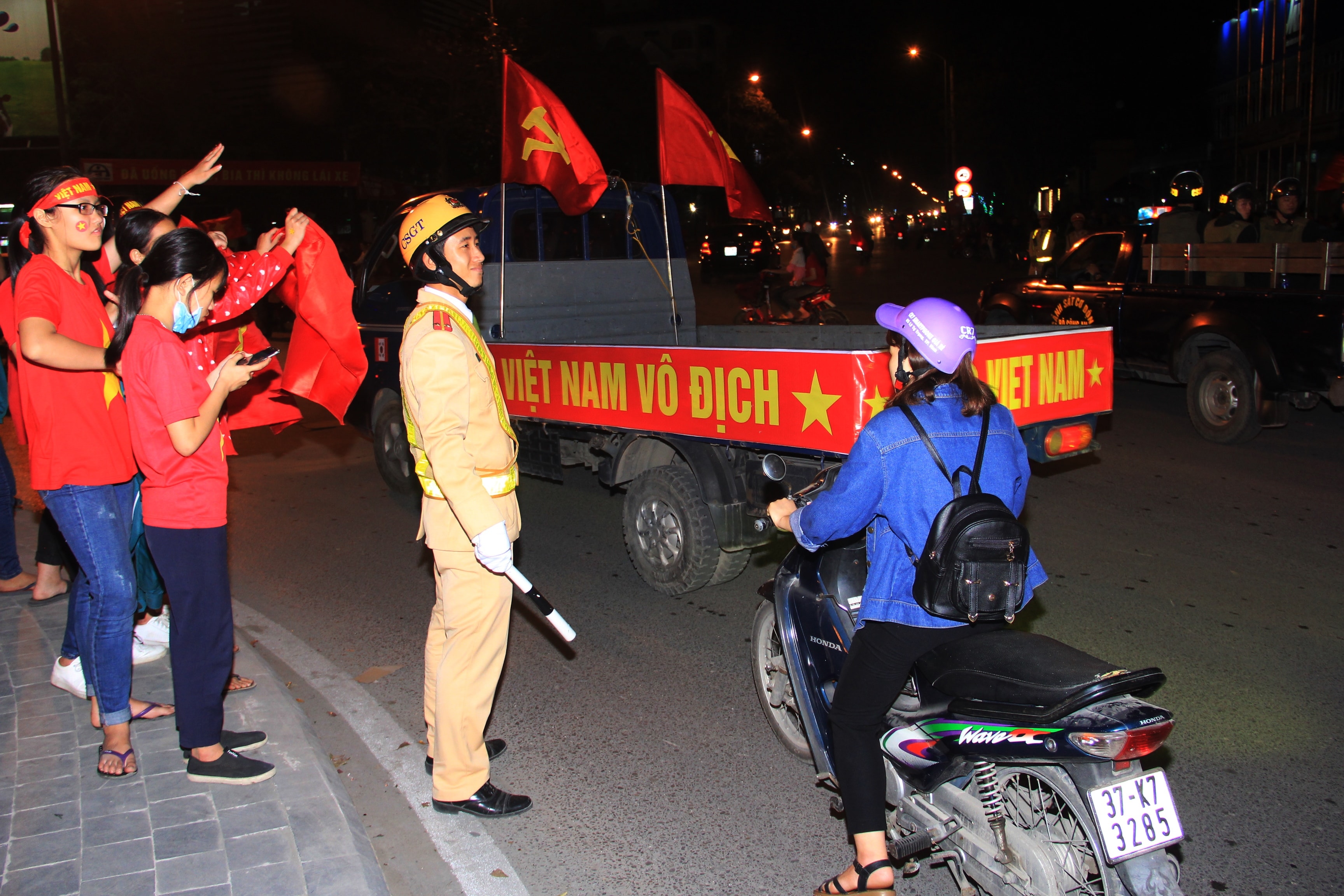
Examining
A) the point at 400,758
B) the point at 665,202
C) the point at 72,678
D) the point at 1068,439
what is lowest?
the point at 400,758

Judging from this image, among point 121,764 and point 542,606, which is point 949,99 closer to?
point 542,606

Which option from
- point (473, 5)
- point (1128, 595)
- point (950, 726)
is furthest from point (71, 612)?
point (473, 5)

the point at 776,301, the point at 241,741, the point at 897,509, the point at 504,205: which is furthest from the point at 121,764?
the point at 776,301

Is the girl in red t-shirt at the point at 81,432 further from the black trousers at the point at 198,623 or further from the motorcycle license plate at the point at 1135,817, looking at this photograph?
the motorcycle license plate at the point at 1135,817

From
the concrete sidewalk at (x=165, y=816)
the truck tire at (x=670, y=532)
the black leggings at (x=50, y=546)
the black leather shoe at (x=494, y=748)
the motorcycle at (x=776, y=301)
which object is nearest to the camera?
the concrete sidewalk at (x=165, y=816)

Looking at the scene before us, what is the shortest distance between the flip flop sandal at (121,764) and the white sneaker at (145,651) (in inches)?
44.1

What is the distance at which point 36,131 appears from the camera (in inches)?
1016

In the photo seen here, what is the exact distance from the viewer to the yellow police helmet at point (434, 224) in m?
3.37

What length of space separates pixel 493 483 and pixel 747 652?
207 centimetres

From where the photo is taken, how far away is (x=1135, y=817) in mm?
2404

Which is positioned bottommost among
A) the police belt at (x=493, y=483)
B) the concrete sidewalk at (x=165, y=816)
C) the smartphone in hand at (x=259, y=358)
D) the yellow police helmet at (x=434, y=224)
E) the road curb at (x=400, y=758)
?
the road curb at (x=400, y=758)

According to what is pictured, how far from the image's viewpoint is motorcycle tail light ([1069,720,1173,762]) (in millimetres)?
2340

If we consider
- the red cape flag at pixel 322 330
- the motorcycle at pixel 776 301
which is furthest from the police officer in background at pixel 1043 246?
the red cape flag at pixel 322 330

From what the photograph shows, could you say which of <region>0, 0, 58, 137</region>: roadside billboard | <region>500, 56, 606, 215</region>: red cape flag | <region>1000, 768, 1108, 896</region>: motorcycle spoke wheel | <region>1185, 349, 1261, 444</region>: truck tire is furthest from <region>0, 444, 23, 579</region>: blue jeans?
<region>0, 0, 58, 137</region>: roadside billboard
